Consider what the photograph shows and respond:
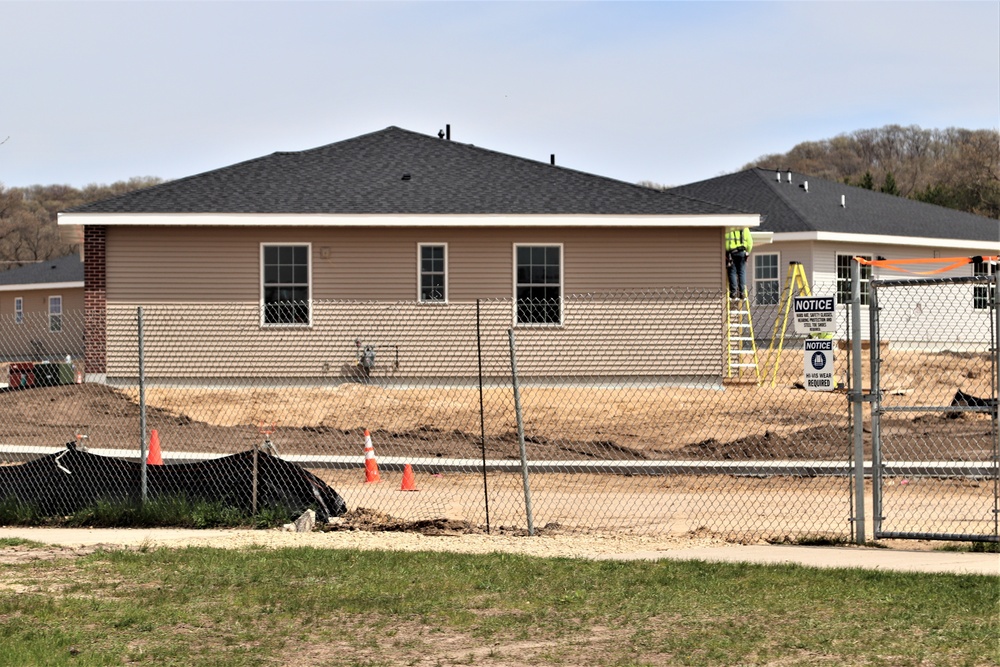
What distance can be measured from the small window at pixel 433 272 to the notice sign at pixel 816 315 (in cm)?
1327

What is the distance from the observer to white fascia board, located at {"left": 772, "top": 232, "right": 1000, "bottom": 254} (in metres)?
31.4

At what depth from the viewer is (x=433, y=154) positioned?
88.1 ft

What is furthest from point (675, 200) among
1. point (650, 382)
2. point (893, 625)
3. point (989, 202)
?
point (989, 202)

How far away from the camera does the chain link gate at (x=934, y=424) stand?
9.37 m

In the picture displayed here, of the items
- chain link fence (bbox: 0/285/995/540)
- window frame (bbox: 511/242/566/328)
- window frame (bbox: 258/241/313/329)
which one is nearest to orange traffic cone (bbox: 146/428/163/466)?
chain link fence (bbox: 0/285/995/540)

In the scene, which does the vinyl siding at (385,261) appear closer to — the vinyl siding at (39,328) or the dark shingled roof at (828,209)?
the dark shingled roof at (828,209)

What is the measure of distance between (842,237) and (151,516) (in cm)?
2460

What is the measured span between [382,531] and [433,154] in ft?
56.7

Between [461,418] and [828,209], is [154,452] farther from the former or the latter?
[828,209]

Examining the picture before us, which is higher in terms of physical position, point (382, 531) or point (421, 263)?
point (421, 263)

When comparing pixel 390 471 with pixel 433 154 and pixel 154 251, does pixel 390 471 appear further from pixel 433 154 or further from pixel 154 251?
pixel 433 154

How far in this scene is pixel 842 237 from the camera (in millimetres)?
31938

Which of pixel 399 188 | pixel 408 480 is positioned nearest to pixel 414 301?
pixel 399 188

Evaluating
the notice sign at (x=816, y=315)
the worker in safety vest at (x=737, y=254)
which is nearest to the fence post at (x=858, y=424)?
the notice sign at (x=816, y=315)
